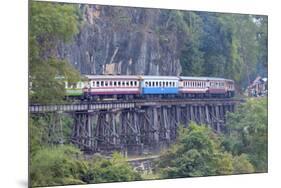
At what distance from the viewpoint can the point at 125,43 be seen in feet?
12.8

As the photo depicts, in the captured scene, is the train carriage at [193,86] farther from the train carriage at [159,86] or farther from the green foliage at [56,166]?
the green foliage at [56,166]

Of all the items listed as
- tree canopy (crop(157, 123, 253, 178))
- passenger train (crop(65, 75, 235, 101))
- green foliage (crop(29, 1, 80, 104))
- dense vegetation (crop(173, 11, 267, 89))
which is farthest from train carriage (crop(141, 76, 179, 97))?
green foliage (crop(29, 1, 80, 104))

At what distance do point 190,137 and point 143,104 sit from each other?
47 centimetres

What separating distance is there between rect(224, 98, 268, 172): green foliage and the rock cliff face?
68cm

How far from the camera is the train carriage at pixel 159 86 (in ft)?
13.0

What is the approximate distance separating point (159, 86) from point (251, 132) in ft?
3.04

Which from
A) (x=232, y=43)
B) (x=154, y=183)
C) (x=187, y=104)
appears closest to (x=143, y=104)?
(x=187, y=104)

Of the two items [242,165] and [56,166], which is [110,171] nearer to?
[56,166]

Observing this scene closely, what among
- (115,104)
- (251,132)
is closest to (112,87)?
(115,104)

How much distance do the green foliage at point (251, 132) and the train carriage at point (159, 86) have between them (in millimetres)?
573

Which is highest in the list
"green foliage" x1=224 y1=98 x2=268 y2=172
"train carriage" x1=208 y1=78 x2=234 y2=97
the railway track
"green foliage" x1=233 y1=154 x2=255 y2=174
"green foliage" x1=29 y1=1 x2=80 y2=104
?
"green foliage" x1=29 y1=1 x2=80 y2=104

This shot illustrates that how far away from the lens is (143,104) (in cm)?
397

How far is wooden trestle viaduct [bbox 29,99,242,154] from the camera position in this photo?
374cm

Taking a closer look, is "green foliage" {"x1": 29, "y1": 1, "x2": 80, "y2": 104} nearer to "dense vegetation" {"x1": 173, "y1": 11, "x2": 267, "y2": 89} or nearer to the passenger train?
the passenger train
